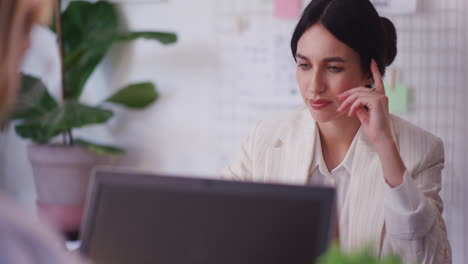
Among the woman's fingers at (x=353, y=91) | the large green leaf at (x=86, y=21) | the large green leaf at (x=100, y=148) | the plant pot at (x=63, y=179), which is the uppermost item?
the large green leaf at (x=86, y=21)

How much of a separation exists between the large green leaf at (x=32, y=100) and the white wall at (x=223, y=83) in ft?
0.66

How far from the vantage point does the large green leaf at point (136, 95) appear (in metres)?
2.83

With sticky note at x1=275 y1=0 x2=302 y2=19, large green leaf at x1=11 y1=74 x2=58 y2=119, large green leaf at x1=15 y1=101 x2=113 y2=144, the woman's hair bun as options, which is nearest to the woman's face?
the woman's hair bun

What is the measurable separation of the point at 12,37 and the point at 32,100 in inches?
91.2

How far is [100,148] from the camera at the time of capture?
2.77 meters

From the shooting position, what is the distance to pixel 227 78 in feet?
8.96

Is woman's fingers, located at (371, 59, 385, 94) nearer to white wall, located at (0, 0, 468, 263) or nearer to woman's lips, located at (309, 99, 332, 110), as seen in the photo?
woman's lips, located at (309, 99, 332, 110)

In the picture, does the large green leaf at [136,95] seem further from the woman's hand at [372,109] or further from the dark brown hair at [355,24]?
the woman's hand at [372,109]

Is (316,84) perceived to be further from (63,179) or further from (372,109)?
(63,179)

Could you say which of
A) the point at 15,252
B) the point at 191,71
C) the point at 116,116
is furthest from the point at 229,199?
the point at 116,116

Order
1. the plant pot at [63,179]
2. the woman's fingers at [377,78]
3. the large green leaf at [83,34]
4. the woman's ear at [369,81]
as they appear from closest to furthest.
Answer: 1. the woman's fingers at [377,78]
2. the woman's ear at [369,81]
3. the plant pot at [63,179]
4. the large green leaf at [83,34]

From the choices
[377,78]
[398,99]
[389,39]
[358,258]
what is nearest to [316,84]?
[377,78]

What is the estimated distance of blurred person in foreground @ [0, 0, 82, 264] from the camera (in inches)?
22.9

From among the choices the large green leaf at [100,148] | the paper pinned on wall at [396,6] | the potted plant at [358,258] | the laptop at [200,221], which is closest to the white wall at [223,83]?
the paper pinned on wall at [396,6]
